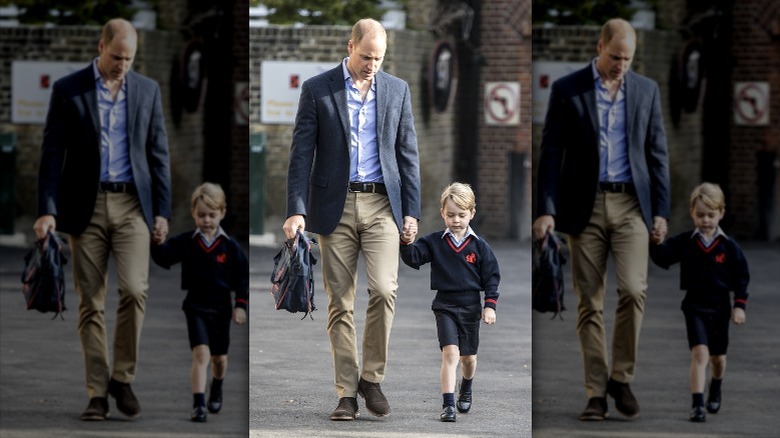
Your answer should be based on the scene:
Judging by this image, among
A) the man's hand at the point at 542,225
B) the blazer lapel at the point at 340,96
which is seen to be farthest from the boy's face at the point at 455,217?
the blazer lapel at the point at 340,96

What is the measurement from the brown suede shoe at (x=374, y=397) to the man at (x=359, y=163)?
34cm

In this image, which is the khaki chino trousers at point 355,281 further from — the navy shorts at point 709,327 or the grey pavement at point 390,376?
the navy shorts at point 709,327

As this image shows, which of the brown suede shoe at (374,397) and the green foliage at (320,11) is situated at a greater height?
the green foliage at (320,11)

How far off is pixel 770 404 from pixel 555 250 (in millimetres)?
992

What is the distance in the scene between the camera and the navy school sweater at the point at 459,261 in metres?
5.88

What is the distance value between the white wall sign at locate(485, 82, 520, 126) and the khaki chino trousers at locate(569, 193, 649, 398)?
25.1 inches

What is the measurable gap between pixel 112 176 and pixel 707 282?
228 cm

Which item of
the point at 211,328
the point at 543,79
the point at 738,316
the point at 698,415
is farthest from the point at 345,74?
the point at 698,415

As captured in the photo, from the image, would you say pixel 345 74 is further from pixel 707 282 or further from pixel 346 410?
pixel 707 282

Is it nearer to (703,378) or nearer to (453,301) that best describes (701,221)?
(703,378)

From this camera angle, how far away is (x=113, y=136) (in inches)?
232

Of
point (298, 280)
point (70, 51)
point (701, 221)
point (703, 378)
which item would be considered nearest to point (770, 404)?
point (703, 378)

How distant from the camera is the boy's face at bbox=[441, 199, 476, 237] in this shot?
587 cm

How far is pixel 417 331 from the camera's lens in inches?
233
